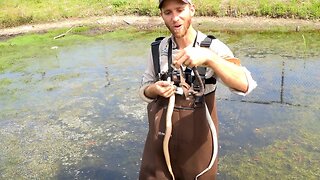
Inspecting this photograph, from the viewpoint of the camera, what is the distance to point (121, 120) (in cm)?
695

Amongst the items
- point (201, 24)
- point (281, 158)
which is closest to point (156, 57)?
point (281, 158)

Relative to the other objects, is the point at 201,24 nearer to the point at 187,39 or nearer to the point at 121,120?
the point at 121,120

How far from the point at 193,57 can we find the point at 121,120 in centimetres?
466

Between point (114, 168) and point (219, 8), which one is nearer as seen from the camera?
point (114, 168)

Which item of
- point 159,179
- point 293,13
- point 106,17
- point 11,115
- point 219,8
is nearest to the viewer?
point 159,179

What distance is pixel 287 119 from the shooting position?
6.57 metres

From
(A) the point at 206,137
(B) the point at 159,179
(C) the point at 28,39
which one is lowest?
(C) the point at 28,39

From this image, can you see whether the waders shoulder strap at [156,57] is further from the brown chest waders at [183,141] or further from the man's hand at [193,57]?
the man's hand at [193,57]

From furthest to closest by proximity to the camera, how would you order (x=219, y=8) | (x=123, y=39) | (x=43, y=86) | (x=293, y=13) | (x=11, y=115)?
(x=219, y=8)
(x=293, y=13)
(x=123, y=39)
(x=43, y=86)
(x=11, y=115)

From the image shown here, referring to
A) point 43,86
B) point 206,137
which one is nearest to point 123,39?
point 43,86

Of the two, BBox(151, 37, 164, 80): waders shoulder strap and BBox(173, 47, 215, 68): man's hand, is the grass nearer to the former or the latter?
BBox(151, 37, 164, 80): waders shoulder strap

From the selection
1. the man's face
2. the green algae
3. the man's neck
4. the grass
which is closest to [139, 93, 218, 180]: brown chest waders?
the man's neck

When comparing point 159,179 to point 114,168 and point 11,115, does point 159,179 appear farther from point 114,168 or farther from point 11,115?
point 11,115

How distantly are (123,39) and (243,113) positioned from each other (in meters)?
7.41
